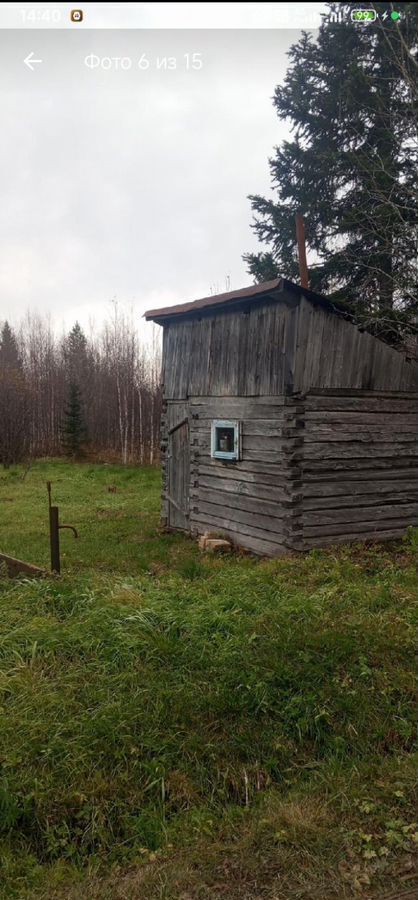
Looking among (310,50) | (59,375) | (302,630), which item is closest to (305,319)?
(302,630)

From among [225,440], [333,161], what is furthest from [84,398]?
[225,440]

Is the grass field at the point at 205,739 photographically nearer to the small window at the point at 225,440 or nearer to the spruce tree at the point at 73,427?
the small window at the point at 225,440

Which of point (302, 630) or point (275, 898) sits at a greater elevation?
point (302, 630)

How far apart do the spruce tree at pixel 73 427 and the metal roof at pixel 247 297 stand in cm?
1878

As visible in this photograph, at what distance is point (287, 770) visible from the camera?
14.1 ft

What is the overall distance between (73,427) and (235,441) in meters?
21.4

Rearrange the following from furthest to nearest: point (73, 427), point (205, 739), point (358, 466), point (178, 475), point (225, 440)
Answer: point (73, 427) → point (178, 475) → point (225, 440) → point (358, 466) → point (205, 739)

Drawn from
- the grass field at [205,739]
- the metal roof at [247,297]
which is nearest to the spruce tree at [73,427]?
the metal roof at [247,297]

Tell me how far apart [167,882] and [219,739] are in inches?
53.2

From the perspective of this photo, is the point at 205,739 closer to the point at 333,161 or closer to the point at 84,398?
the point at 333,161

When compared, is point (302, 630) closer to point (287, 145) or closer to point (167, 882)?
point (167, 882)

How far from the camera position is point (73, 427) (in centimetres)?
3059

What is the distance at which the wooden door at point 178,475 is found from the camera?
12.6 m

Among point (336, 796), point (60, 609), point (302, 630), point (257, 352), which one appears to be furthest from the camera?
point (257, 352)
